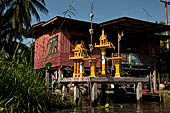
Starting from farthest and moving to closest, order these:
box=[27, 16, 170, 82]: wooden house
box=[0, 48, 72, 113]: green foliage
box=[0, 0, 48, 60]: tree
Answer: box=[0, 0, 48, 60]: tree, box=[27, 16, 170, 82]: wooden house, box=[0, 48, 72, 113]: green foliage

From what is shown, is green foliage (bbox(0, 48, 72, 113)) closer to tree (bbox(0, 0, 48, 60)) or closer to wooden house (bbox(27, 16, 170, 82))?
wooden house (bbox(27, 16, 170, 82))

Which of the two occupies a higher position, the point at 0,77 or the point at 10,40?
the point at 10,40

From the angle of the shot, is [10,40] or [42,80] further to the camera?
[10,40]

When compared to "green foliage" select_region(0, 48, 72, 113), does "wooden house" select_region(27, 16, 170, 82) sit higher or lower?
higher

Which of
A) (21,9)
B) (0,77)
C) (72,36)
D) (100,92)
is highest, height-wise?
(21,9)

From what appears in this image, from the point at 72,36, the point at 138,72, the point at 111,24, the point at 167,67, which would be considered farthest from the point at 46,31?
the point at 167,67

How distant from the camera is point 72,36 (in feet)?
51.9

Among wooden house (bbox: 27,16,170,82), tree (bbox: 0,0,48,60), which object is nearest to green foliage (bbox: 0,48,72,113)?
wooden house (bbox: 27,16,170,82)

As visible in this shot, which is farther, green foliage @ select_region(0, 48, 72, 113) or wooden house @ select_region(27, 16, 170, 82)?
wooden house @ select_region(27, 16, 170, 82)

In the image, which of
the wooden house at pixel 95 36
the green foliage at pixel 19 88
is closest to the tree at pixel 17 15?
the wooden house at pixel 95 36

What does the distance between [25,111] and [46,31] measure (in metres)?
13.9

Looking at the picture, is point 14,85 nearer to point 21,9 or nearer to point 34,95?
point 34,95

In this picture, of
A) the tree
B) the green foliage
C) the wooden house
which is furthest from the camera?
the tree

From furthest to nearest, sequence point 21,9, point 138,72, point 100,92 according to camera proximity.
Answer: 1. point 21,9
2. point 138,72
3. point 100,92
